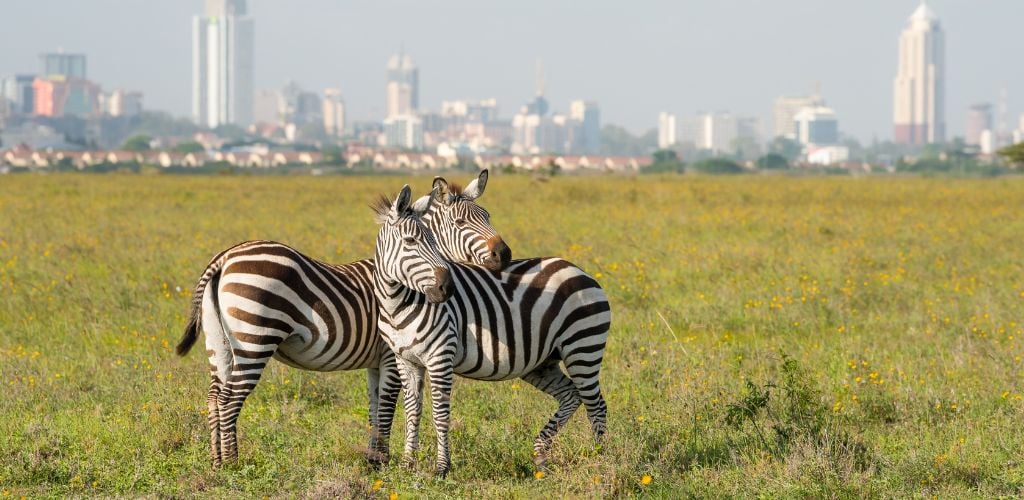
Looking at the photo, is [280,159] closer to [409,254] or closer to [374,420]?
[374,420]

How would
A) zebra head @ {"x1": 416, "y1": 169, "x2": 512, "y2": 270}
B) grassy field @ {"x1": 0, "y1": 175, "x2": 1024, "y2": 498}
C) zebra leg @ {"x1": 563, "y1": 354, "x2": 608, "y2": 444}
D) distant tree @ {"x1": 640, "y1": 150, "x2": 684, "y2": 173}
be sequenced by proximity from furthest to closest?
distant tree @ {"x1": 640, "y1": 150, "x2": 684, "y2": 173} → zebra leg @ {"x1": 563, "y1": 354, "x2": 608, "y2": 444} → grassy field @ {"x1": 0, "y1": 175, "x2": 1024, "y2": 498} → zebra head @ {"x1": 416, "y1": 169, "x2": 512, "y2": 270}

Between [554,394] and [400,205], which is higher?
[400,205]

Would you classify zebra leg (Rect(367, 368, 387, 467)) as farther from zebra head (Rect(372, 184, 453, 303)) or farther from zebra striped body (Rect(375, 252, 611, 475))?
zebra head (Rect(372, 184, 453, 303))

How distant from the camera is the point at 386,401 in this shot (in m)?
7.34

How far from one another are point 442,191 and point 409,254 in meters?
0.63

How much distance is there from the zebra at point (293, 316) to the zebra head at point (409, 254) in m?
0.14

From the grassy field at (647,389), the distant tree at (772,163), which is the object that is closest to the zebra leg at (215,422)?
the grassy field at (647,389)

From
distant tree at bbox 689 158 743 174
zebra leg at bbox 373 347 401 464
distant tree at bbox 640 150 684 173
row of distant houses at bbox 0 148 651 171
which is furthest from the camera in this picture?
row of distant houses at bbox 0 148 651 171

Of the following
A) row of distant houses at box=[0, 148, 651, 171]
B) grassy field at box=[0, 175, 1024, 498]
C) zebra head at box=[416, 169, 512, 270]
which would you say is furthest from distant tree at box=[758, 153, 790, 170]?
zebra head at box=[416, 169, 512, 270]

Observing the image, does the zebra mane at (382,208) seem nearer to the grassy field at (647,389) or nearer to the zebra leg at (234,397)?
the zebra leg at (234,397)

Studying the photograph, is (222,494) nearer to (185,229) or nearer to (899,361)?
(899,361)

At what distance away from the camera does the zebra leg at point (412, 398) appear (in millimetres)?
7117

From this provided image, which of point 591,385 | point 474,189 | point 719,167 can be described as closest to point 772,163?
point 719,167

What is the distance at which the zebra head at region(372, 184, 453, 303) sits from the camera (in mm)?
6754
